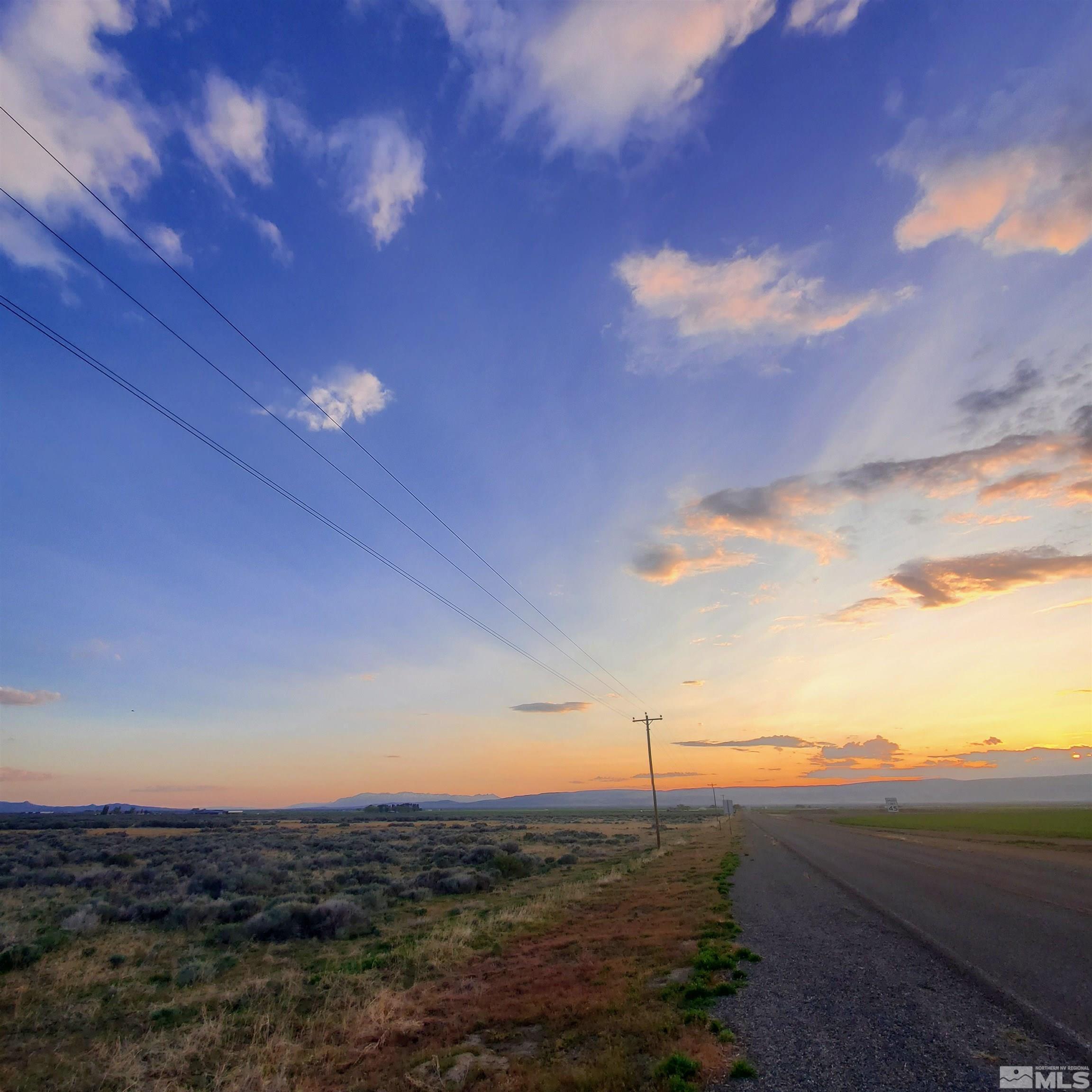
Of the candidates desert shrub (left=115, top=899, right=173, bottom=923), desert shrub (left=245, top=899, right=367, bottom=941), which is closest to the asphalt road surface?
desert shrub (left=245, top=899, right=367, bottom=941)

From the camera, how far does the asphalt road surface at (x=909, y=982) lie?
772 centimetres

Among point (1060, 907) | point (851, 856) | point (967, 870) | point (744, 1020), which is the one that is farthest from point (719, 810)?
point (744, 1020)

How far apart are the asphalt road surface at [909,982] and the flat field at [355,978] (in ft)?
3.25

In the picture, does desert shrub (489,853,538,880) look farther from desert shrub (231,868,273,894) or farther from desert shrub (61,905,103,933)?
desert shrub (61,905,103,933)

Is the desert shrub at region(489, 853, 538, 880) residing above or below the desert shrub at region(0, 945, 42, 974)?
below

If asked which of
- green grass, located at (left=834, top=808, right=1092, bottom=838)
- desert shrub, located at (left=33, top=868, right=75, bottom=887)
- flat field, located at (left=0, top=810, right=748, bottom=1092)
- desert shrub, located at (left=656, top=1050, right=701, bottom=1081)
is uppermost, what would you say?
desert shrub, located at (left=33, top=868, right=75, bottom=887)

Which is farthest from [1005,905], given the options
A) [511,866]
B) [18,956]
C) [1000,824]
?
[1000,824]

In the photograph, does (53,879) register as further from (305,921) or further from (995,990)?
(995,990)

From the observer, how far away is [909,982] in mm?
11094

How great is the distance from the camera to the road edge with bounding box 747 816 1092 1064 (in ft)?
26.0

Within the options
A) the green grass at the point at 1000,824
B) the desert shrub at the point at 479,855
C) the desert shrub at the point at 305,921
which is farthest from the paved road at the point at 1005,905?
the green grass at the point at 1000,824

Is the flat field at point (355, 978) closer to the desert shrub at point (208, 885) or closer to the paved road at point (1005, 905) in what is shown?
the desert shrub at point (208, 885)

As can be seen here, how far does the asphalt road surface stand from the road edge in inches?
3.0

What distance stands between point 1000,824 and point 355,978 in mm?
87863
